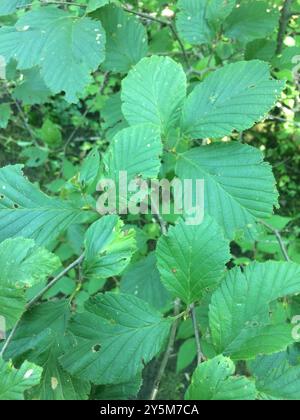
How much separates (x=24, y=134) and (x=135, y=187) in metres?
2.14

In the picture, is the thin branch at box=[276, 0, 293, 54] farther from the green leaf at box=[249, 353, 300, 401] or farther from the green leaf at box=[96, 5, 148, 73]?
the green leaf at box=[249, 353, 300, 401]

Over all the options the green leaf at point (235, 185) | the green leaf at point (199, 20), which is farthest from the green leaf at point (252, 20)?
the green leaf at point (235, 185)

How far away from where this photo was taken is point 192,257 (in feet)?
2.26

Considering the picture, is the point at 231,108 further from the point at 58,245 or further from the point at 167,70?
the point at 58,245

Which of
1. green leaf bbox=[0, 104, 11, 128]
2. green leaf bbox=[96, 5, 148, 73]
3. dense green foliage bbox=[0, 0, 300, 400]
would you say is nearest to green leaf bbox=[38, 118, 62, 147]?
green leaf bbox=[0, 104, 11, 128]

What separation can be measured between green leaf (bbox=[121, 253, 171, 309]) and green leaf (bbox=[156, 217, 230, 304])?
0.44 metres

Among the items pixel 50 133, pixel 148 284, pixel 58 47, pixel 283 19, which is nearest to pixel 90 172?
pixel 58 47

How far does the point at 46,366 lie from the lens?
0.70 meters

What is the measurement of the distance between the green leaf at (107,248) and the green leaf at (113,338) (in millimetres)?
47

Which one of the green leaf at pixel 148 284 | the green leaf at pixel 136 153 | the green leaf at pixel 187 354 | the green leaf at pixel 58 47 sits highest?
the green leaf at pixel 58 47

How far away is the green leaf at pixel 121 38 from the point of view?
3.70 ft

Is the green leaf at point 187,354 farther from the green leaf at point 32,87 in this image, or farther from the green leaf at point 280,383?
the green leaf at point 32,87

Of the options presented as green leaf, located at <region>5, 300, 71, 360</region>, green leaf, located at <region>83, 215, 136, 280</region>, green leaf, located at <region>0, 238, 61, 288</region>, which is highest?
green leaf, located at <region>0, 238, 61, 288</region>

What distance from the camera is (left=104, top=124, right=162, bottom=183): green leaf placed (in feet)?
2.49
